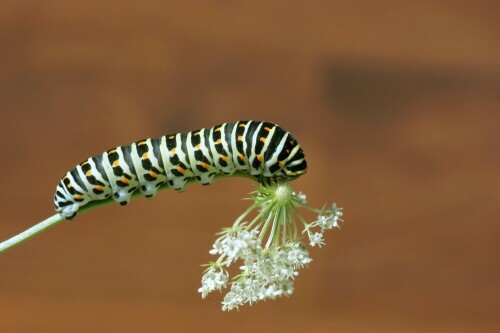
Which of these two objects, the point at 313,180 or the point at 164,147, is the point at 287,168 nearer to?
the point at 164,147

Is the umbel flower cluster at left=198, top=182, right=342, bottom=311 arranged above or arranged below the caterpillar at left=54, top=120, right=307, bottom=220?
below

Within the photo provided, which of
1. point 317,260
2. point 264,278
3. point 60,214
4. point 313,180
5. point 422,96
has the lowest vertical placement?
point 264,278

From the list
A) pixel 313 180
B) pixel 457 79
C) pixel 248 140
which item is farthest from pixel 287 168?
pixel 457 79

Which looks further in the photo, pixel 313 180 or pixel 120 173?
pixel 313 180

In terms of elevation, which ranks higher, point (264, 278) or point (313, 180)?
point (313, 180)

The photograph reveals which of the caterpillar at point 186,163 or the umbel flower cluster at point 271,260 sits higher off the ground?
the caterpillar at point 186,163

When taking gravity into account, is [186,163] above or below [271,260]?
above
